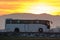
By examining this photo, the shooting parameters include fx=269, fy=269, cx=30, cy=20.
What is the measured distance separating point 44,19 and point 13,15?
559 cm

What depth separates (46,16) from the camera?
43938 mm

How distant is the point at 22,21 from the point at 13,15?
155 inches

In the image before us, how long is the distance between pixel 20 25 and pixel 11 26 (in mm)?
1334

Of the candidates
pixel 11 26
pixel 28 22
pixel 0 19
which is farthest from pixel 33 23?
pixel 0 19

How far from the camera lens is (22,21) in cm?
4025

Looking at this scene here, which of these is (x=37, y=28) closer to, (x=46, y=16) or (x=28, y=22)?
(x=28, y=22)

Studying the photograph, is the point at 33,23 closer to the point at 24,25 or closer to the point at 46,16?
the point at 24,25

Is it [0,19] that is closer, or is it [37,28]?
[37,28]

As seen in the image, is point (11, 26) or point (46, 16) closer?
point (11, 26)

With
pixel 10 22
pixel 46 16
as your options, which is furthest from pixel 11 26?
pixel 46 16

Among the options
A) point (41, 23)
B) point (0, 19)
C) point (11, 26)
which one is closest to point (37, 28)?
point (41, 23)

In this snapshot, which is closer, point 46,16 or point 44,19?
point 44,19

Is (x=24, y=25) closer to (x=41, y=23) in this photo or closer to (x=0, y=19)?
(x=41, y=23)

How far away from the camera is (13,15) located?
1722 inches
